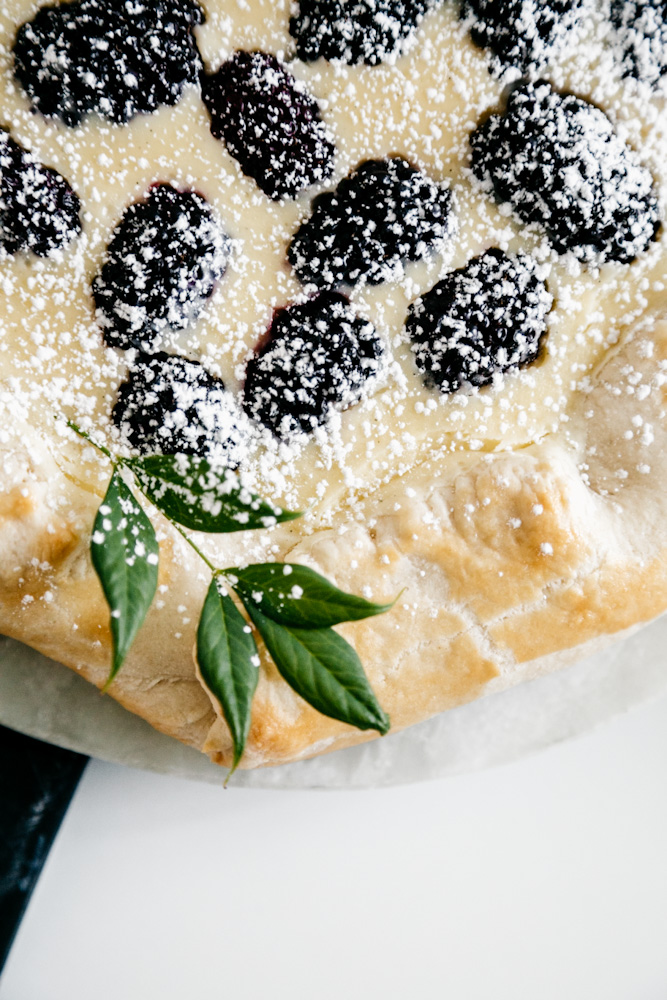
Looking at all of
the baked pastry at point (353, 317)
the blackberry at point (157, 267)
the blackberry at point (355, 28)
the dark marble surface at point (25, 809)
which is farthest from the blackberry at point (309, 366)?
the dark marble surface at point (25, 809)

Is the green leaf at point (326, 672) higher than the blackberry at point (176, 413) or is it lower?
lower

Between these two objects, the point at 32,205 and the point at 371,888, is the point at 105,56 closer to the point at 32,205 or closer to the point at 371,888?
the point at 32,205

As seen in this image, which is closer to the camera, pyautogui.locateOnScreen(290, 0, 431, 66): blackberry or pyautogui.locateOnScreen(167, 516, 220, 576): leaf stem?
pyautogui.locateOnScreen(167, 516, 220, 576): leaf stem

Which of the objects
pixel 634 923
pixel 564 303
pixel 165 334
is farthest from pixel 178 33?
pixel 634 923

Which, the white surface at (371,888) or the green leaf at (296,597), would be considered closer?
the green leaf at (296,597)

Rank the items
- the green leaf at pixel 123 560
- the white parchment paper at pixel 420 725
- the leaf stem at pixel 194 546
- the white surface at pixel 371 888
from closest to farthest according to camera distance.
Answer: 1. the green leaf at pixel 123 560
2. the leaf stem at pixel 194 546
3. the white parchment paper at pixel 420 725
4. the white surface at pixel 371 888

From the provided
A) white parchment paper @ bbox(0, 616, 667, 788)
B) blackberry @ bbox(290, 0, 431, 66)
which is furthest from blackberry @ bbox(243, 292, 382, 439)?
white parchment paper @ bbox(0, 616, 667, 788)

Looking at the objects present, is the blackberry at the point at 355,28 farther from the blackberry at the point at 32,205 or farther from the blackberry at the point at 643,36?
the blackberry at the point at 32,205

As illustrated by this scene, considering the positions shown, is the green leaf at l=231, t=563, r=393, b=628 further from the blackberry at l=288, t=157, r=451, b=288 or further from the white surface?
the white surface
